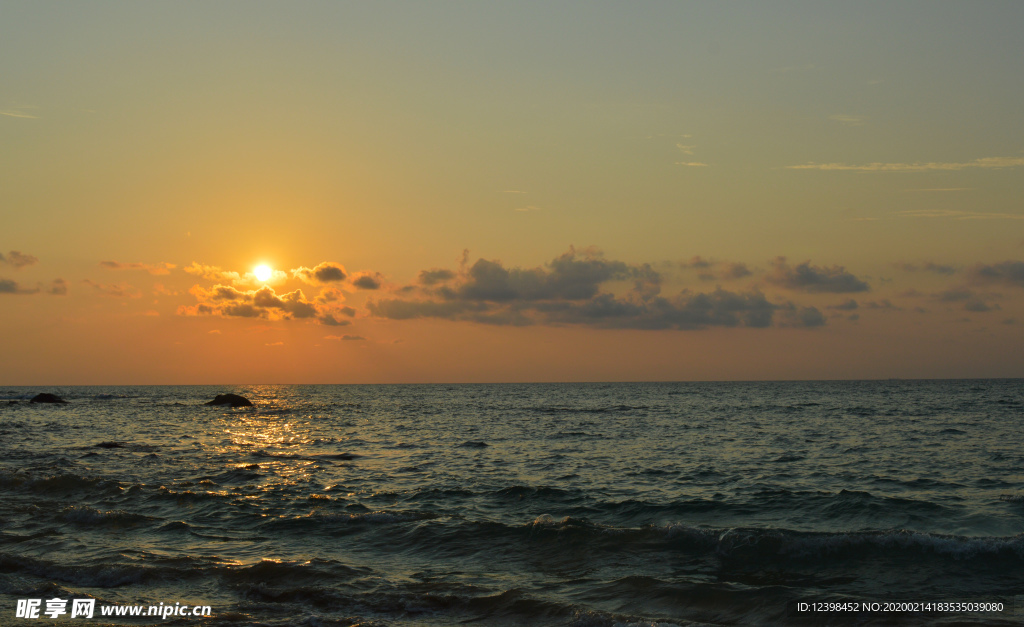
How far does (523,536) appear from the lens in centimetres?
1677

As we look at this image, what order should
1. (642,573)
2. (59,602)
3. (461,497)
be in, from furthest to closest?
(461,497) → (642,573) → (59,602)

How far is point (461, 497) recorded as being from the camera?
21594 millimetres

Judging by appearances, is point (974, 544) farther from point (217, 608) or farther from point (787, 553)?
point (217, 608)

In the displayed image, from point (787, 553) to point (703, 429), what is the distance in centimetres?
3391

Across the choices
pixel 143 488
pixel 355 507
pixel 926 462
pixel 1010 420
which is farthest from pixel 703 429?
pixel 143 488
